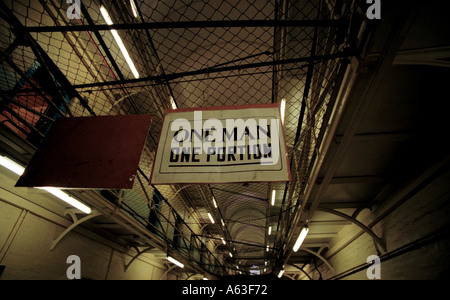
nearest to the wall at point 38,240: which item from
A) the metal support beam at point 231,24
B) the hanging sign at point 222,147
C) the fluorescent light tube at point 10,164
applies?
the fluorescent light tube at point 10,164

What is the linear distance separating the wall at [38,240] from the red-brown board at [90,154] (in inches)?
40.5

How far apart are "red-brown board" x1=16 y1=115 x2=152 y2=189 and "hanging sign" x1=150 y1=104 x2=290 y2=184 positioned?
291 millimetres

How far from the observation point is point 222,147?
6.20 feet

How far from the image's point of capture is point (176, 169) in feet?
6.04

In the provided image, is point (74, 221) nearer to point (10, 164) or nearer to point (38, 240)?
point (38, 240)

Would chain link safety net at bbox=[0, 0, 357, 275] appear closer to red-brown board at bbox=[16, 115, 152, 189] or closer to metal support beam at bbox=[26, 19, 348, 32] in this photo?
metal support beam at bbox=[26, 19, 348, 32]

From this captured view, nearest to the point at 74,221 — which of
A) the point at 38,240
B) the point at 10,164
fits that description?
the point at 38,240

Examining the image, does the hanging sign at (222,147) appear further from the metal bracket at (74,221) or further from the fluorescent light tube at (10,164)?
the metal bracket at (74,221)

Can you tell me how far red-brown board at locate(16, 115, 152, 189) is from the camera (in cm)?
185

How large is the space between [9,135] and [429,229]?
596cm

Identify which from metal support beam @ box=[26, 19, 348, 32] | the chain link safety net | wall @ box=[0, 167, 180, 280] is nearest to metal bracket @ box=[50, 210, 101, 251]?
wall @ box=[0, 167, 180, 280]

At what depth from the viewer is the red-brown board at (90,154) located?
185 cm

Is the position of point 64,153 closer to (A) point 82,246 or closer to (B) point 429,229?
(A) point 82,246

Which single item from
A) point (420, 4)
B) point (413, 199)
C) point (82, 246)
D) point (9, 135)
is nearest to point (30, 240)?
point (82, 246)
